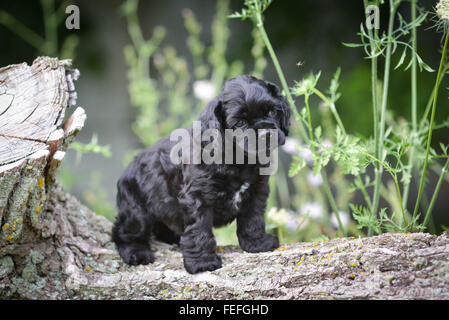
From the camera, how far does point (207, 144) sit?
9.34 feet

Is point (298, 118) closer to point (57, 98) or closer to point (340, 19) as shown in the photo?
point (57, 98)

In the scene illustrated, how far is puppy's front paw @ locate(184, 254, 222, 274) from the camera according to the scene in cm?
279

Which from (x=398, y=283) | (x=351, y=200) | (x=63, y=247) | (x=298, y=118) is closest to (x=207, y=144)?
(x=298, y=118)

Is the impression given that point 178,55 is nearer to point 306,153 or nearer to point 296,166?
point 306,153

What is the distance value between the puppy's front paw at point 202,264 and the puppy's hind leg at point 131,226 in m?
0.41

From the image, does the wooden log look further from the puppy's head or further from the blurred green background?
the blurred green background

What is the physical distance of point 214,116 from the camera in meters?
2.79

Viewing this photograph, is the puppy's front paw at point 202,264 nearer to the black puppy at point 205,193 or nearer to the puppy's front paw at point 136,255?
the black puppy at point 205,193

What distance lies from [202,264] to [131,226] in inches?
28.2

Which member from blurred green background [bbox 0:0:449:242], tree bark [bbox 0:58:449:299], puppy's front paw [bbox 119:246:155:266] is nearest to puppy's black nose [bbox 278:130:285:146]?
tree bark [bbox 0:58:449:299]

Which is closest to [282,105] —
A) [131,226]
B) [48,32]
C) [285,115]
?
[285,115]

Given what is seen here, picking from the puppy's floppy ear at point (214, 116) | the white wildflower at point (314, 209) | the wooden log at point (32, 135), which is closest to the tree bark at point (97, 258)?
the wooden log at point (32, 135)
